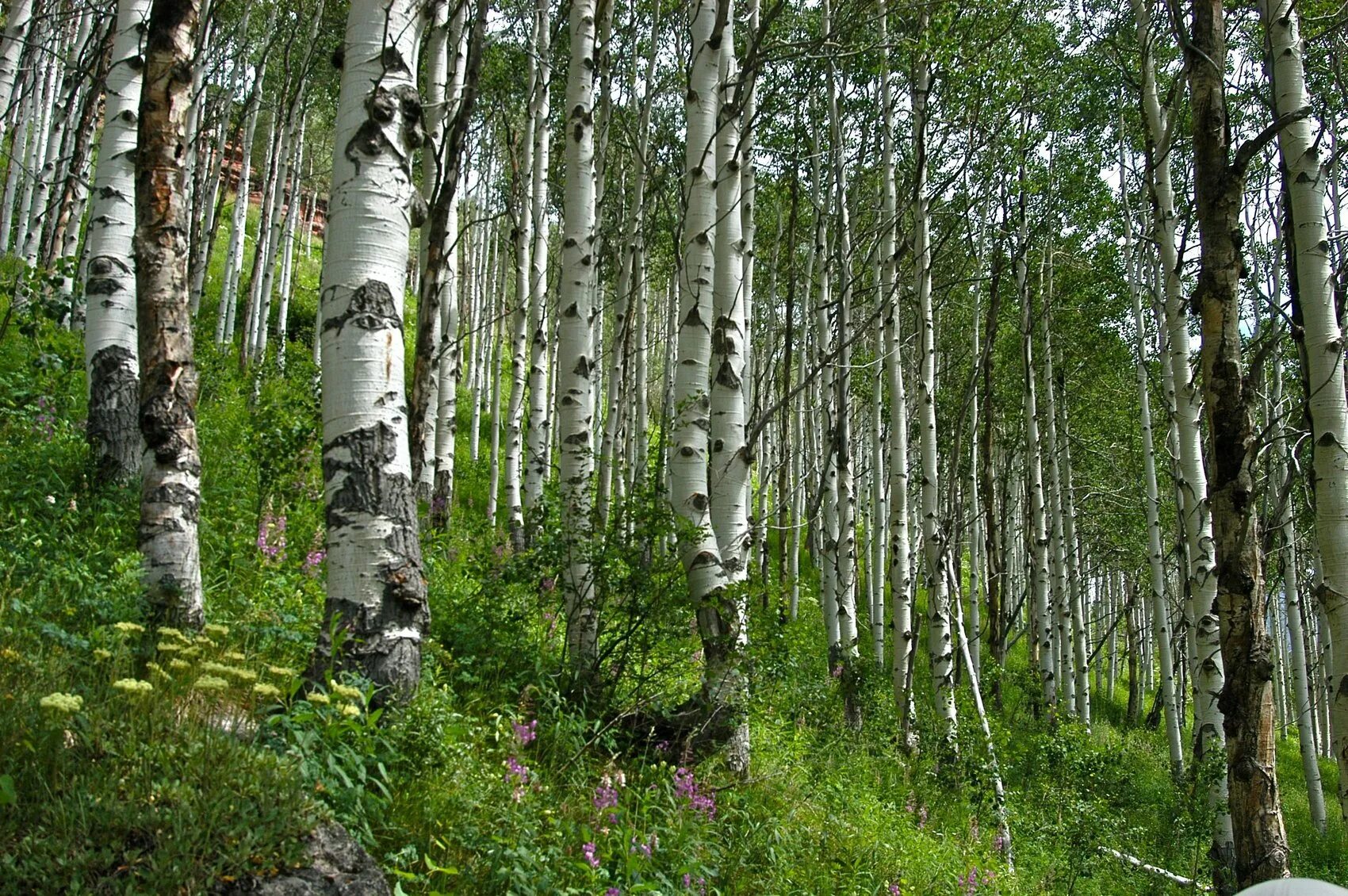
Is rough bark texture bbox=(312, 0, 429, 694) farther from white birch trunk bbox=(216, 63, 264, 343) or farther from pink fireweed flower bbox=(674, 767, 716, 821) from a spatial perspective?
white birch trunk bbox=(216, 63, 264, 343)

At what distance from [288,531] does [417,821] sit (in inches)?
161

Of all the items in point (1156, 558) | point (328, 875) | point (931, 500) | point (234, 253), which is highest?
point (234, 253)

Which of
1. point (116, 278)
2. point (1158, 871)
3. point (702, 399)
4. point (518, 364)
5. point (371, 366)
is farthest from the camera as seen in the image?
point (518, 364)

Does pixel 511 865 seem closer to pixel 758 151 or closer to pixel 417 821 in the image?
pixel 417 821

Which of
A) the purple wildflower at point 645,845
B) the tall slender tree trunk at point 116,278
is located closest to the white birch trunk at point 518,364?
the tall slender tree trunk at point 116,278

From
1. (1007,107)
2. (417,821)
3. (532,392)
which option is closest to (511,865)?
(417,821)

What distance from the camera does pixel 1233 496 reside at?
412cm

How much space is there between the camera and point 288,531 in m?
6.59

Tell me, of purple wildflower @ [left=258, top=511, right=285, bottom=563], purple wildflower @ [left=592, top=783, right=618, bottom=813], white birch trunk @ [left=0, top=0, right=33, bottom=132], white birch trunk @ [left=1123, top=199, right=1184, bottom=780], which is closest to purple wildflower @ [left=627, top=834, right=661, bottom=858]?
purple wildflower @ [left=592, top=783, right=618, bottom=813]

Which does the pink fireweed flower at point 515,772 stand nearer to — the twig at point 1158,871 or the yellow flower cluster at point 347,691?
the yellow flower cluster at point 347,691

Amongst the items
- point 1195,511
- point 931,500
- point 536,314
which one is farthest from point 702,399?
point 536,314

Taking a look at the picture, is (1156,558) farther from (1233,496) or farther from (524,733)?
(524,733)

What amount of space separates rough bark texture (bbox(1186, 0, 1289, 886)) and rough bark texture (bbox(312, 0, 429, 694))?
11.8 ft

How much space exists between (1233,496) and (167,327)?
500 centimetres
